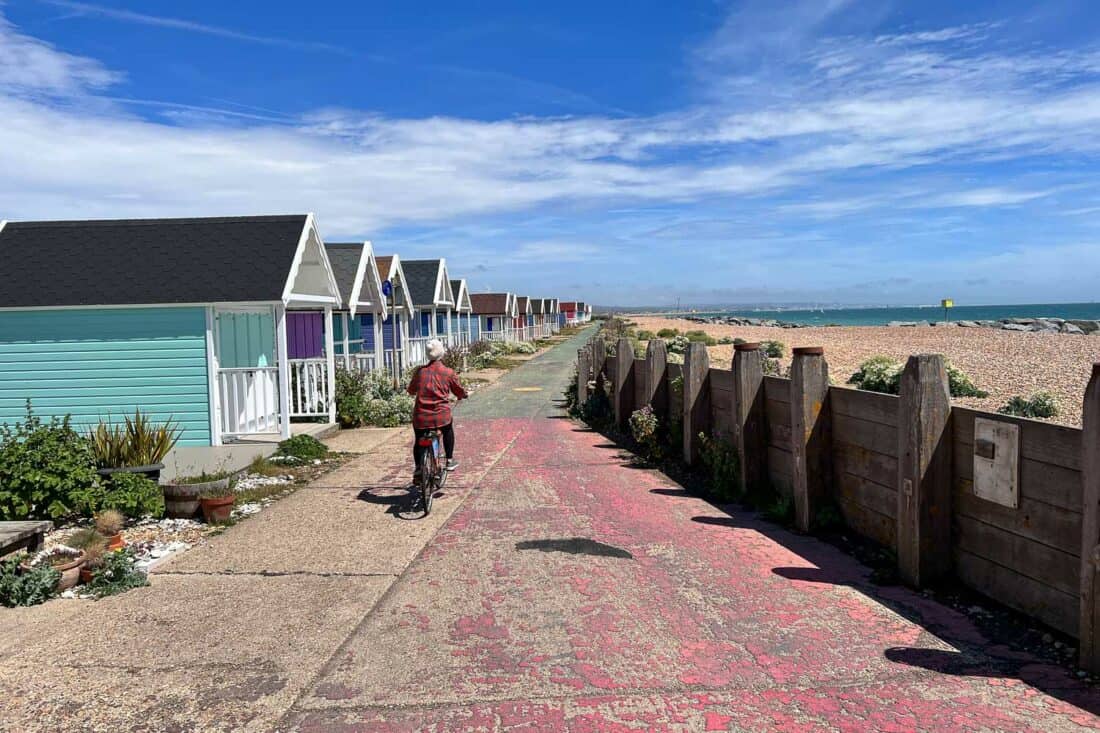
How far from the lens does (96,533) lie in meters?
7.42

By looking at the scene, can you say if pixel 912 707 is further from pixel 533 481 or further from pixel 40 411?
pixel 40 411

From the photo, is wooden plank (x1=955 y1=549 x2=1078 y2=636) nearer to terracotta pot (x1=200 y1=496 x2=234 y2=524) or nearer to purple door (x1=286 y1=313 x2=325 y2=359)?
terracotta pot (x1=200 y1=496 x2=234 y2=524)

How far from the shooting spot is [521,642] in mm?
4762

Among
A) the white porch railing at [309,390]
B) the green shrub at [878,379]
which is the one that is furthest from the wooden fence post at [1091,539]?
the white porch railing at [309,390]

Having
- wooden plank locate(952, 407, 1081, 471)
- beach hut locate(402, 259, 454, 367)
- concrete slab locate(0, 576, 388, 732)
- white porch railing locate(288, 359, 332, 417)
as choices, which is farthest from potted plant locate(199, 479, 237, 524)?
beach hut locate(402, 259, 454, 367)

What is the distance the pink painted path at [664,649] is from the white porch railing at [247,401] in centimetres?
694

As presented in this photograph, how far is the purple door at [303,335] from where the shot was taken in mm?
19469

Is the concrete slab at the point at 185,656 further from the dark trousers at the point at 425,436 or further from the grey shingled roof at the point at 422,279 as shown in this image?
the grey shingled roof at the point at 422,279

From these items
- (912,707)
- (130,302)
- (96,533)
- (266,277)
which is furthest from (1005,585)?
(130,302)

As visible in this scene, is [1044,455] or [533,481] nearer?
[1044,455]

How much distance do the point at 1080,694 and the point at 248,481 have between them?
8.88m

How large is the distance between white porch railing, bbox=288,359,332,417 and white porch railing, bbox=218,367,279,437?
62cm

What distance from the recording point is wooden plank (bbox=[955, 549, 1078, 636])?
4492mm

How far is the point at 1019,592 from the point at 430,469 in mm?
5299
